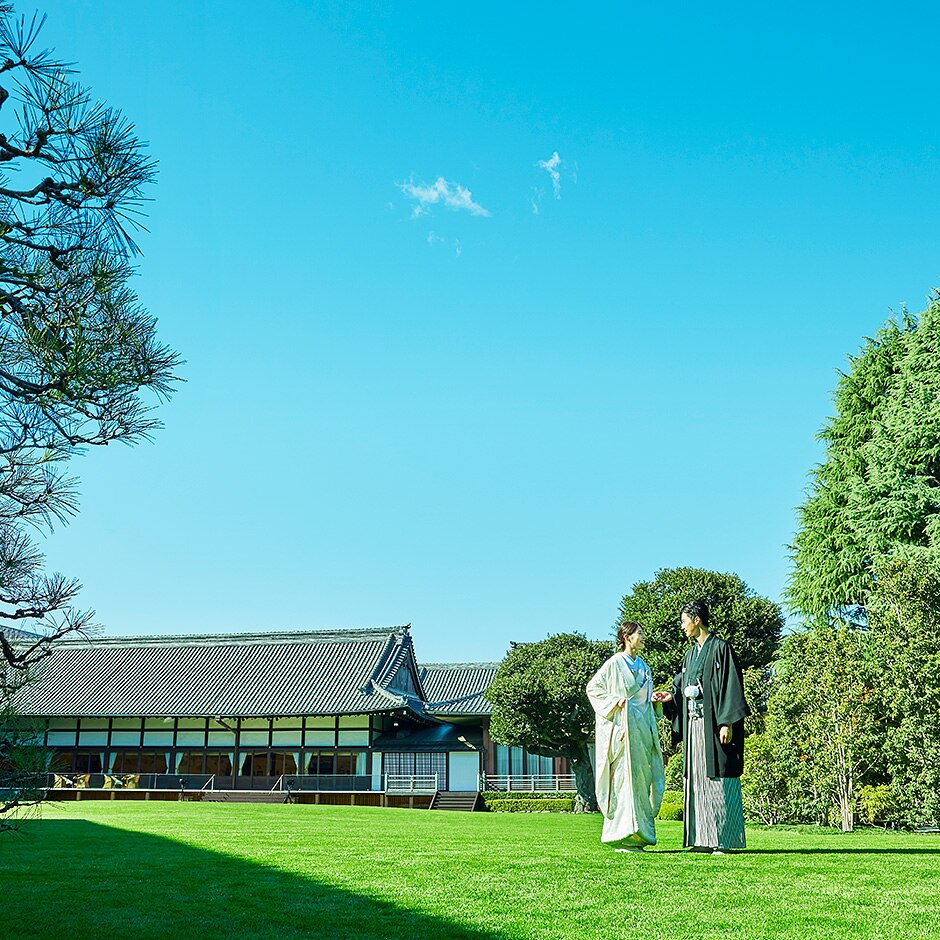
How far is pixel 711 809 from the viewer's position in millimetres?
8805

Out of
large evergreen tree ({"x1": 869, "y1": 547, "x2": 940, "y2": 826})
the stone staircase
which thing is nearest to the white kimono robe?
large evergreen tree ({"x1": 869, "y1": 547, "x2": 940, "y2": 826})

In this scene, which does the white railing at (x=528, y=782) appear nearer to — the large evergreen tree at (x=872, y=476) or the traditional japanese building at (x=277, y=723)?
the traditional japanese building at (x=277, y=723)

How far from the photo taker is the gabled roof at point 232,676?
41469 mm

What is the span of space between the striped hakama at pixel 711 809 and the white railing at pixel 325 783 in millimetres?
31964

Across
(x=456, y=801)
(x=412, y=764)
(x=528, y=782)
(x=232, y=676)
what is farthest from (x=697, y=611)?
(x=232, y=676)

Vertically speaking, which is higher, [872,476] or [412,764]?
[872,476]

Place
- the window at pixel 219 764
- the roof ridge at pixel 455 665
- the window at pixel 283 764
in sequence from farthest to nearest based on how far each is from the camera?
the roof ridge at pixel 455 665 → the window at pixel 219 764 → the window at pixel 283 764

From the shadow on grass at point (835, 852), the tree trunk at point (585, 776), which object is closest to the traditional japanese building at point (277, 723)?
the tree trunk at point (585, 776)

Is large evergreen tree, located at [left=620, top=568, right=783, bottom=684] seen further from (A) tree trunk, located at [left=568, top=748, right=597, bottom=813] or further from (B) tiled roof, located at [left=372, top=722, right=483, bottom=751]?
(B) tiled roof, located at [left=372, top=722, right=483, bottom=751]

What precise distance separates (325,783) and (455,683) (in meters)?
11.2

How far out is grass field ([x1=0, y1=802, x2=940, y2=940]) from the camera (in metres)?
5.30

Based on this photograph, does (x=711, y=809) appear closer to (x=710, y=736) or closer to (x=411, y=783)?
(x=710, y=736)

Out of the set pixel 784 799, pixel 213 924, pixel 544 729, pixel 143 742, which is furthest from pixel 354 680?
pixel 213 924

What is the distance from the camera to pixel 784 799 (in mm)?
17297
